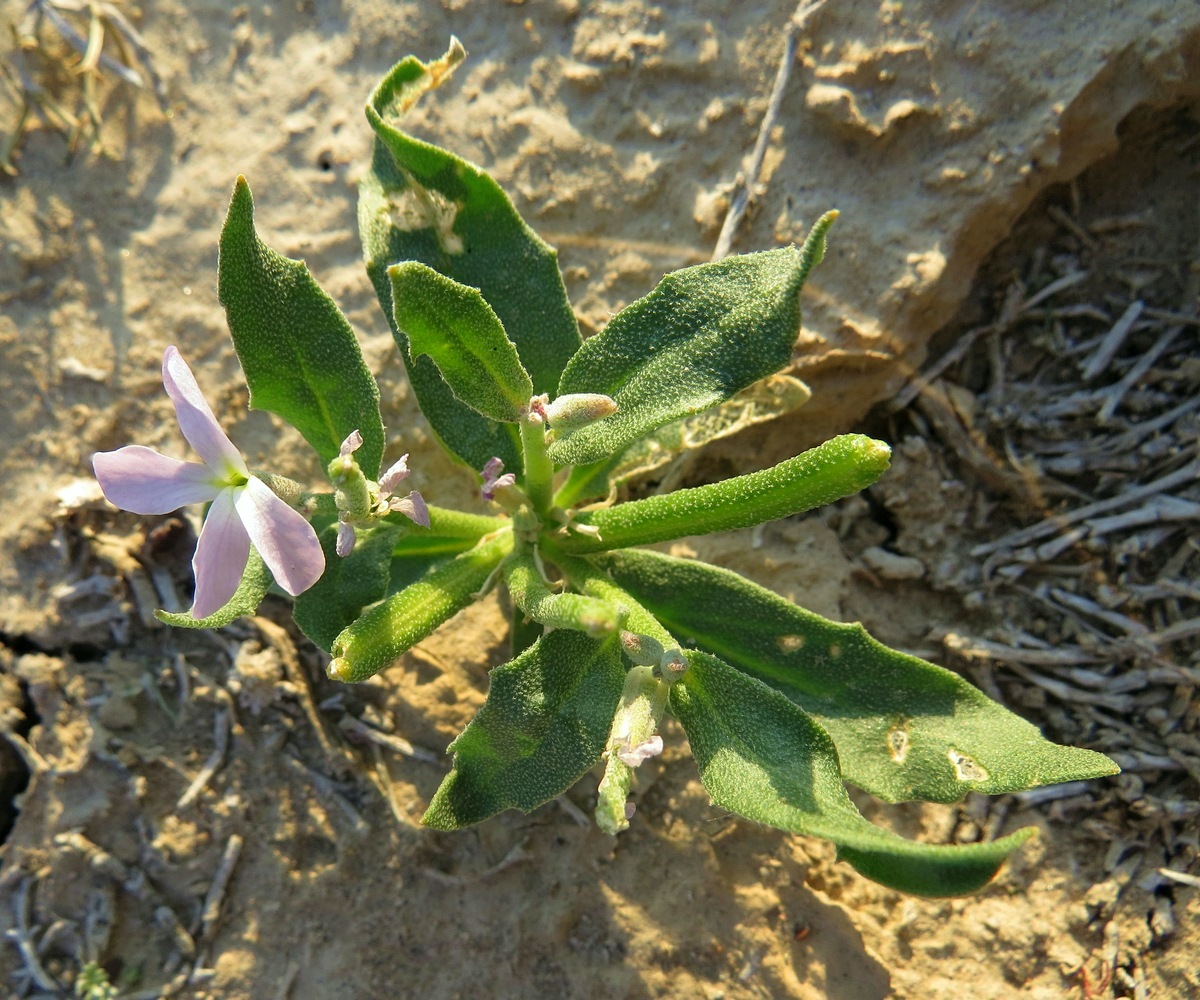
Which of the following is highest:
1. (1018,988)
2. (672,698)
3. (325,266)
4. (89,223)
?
(89,223)

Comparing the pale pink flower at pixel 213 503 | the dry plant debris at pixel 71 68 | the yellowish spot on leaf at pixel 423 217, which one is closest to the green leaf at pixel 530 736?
the pale pink flower at pixel 213 503

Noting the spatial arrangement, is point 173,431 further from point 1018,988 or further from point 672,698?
point 1018,988

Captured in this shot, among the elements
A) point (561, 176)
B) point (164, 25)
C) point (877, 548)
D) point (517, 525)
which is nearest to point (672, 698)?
point (517, 525)

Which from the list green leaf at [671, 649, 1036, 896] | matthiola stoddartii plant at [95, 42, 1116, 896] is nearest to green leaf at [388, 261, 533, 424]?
matthiola stoddartii plant at [95, 42, 1116, 896]

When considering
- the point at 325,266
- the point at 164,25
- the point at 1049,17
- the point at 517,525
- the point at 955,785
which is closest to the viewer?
the point at 955,785

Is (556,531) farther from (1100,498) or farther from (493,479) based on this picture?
(1100,498)

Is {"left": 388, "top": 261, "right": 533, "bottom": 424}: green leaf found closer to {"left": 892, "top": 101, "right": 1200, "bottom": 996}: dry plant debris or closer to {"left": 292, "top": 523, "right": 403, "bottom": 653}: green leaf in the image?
{"left": 292, "top": 523, "right": 403, "bottom": 653}: green leaf

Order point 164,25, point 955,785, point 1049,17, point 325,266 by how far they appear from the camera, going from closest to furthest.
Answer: point 955,785, point 1049,17, point 325,266, point 164,25
